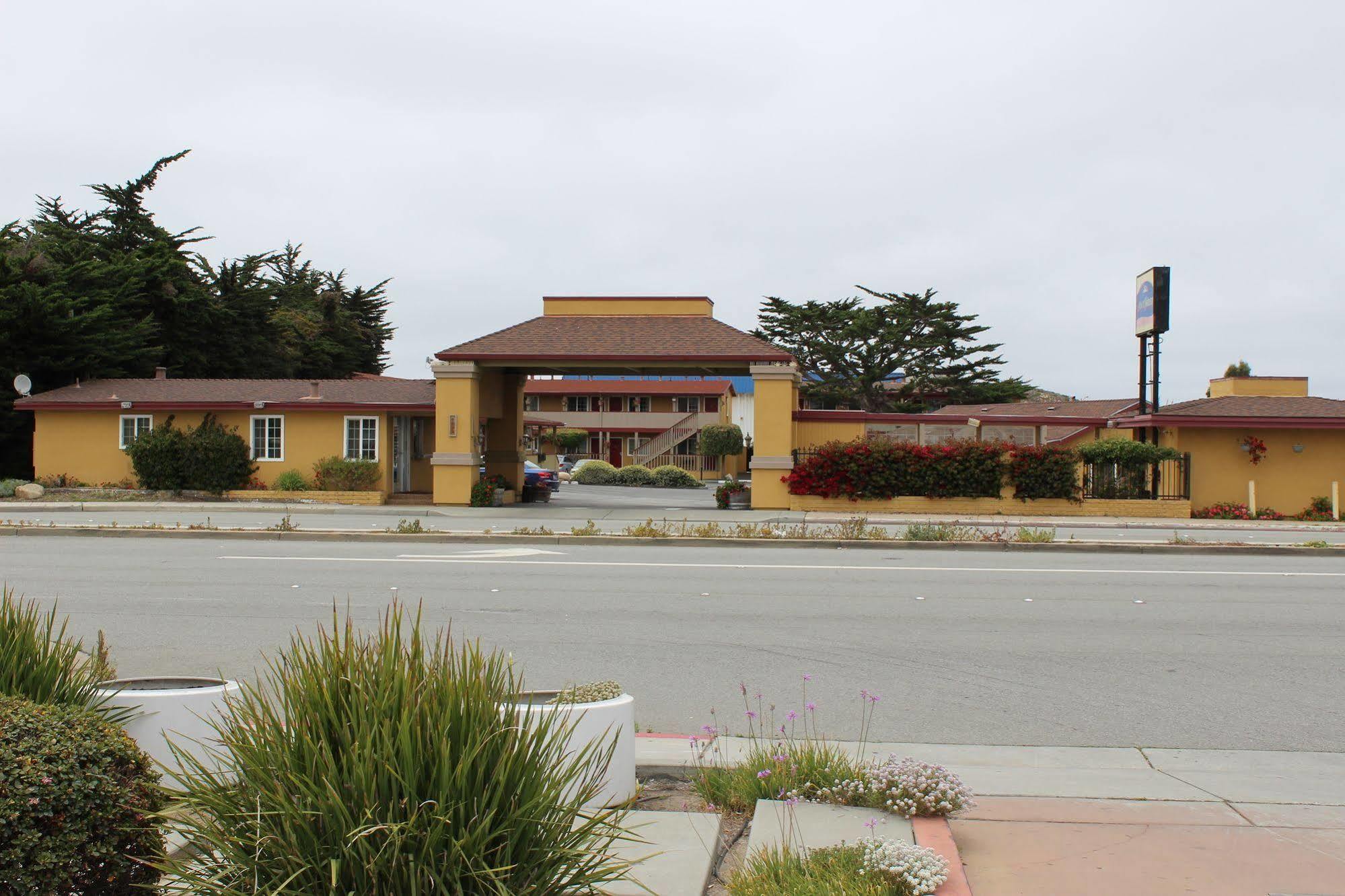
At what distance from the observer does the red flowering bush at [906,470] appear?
27.9m

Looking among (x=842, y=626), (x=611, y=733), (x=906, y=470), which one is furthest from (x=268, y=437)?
(x=611, y=733)

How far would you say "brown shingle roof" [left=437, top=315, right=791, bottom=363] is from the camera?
29.1 meters

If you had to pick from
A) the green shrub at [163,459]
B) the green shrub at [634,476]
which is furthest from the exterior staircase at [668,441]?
the green shrub at [163,459]

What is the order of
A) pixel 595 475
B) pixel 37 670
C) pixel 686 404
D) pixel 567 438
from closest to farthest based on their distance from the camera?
pixel 37 670
pixel 595 475
pixel 567 438
pixel 686 404

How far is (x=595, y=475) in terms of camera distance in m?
53.5

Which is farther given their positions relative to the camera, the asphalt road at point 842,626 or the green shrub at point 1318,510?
the green shrub at point 1318,510

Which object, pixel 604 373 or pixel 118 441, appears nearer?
pixel 118 441

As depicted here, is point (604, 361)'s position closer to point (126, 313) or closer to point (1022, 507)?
point (1022, 507)

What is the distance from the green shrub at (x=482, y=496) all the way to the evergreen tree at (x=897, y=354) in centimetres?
3571

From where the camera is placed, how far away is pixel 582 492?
43.6m

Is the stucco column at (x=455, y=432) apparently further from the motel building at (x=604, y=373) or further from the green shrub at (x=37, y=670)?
the green shrub at (x=37, y=670)

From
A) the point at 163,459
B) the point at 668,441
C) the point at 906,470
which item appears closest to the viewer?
the point at 906,470

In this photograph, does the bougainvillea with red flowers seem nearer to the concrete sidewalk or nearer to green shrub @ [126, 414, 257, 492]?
the concrete sidewalk

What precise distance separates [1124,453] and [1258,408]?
560cm
